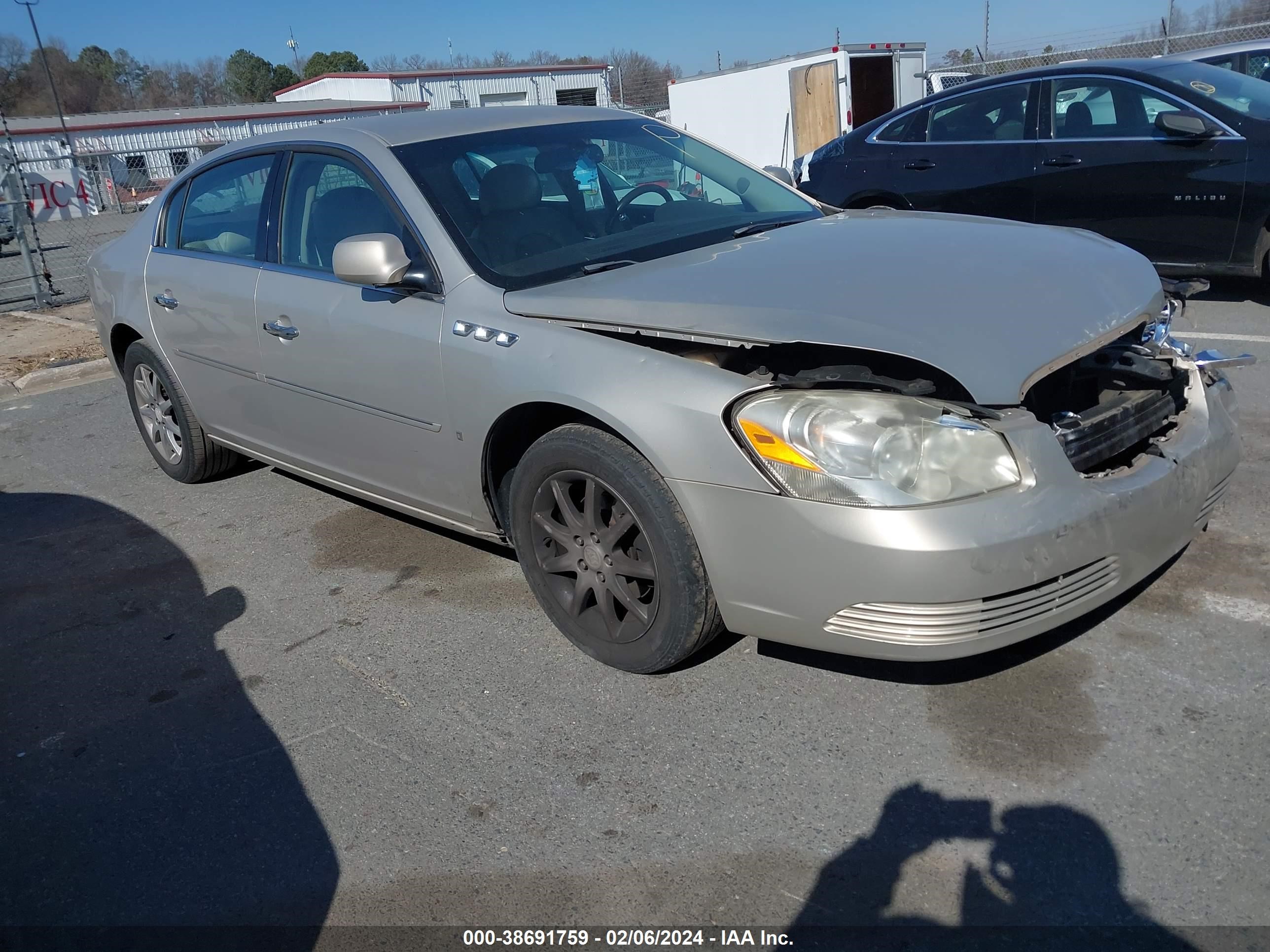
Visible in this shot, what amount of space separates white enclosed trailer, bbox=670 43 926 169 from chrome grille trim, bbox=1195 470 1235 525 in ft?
44.8

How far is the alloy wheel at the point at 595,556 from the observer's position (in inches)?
121

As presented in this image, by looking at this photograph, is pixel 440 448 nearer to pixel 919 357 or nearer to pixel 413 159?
pixel 413 159

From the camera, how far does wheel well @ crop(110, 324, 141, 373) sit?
5.39 metres

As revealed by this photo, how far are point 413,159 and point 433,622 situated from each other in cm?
164

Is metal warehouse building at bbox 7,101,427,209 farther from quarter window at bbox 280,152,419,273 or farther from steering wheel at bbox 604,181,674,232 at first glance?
steering wheel at bbox 604,181,674,232

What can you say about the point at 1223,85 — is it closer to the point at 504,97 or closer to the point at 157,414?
the point at 157,414

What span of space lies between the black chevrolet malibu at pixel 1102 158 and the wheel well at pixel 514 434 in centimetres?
420

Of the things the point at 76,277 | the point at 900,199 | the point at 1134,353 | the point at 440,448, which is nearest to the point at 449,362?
the point at 440,448

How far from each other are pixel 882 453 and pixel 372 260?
5.77 ft

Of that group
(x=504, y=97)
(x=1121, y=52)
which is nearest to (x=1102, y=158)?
(x=1121, y=52)

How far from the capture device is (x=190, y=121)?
1709 inches

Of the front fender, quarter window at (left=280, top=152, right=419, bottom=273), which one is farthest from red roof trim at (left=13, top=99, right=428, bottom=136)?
the front fender

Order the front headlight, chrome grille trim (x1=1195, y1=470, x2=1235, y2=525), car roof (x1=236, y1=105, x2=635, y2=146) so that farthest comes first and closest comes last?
car roof (x1=236, y1=105, x2=635, y2=146) < chrome grille trim (x1=1195, y1=470, x2=1235, y2=525) < the front headlight

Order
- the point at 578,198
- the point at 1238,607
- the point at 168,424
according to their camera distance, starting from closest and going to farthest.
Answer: the point at 1238,607 → the point at 578,198 → the point at 168,424
